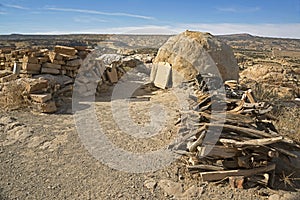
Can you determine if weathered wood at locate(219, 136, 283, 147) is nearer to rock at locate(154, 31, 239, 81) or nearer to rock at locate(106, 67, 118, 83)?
rock at locate(154, 31, 239, 81)

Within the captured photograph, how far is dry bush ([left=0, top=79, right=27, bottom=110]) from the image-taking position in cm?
657

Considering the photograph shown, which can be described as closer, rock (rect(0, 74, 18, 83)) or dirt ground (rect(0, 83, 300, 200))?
dirt ground (rect(0, 83, 300, 200))

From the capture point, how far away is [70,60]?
8.19 meters

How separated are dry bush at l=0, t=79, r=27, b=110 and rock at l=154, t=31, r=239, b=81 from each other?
4.44 meters

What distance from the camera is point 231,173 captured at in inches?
139

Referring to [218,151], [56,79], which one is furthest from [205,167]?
[56,79]

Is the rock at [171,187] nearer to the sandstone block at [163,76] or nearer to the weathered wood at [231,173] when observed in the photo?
the weathered wood at [231,173]

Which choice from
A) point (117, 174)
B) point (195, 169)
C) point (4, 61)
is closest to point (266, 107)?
point (195, 169)

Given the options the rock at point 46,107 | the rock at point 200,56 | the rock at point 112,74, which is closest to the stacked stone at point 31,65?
the rock at point 46,107

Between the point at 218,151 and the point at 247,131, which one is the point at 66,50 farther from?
the point at 247,131

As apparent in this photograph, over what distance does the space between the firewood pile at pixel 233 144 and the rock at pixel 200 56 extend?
3.89 m

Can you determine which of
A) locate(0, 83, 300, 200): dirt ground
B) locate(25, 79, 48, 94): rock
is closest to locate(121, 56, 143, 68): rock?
locate(25, 79, 48, 94): rock

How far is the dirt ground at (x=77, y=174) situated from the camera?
333 centimetres

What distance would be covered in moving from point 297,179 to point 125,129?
10.1 ft
